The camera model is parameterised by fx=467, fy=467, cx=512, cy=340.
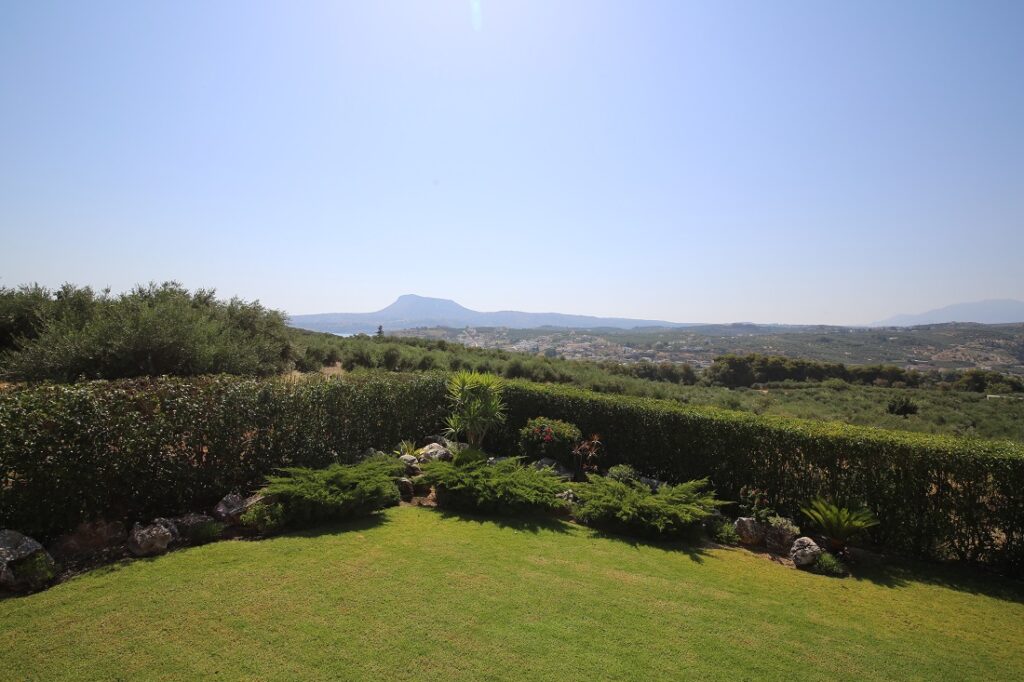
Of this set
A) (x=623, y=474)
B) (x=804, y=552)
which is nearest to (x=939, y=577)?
(x=804, y=552)

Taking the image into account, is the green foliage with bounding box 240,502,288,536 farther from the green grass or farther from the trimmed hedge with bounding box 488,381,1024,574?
the trimmed hedge with bounding box 488,381,1024,574

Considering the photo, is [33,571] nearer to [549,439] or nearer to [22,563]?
[22,563]

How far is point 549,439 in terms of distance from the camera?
10930 mm

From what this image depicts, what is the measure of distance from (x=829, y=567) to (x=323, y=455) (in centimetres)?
859

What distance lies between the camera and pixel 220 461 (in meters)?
7.34

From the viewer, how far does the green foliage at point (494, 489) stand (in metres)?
7.68

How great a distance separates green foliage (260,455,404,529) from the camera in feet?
21.9

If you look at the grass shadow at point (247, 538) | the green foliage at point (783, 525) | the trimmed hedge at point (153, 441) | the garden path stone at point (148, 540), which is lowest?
the green foliage at point (783, 525)

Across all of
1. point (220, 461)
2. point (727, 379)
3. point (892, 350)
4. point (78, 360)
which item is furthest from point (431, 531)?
point (892, 350)

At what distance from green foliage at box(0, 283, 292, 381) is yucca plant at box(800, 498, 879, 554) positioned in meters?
12.4

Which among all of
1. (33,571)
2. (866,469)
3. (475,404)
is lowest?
Result: (33,571)

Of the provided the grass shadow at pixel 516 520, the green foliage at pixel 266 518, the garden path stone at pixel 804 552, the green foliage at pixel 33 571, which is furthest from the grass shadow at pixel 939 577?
the green foliage at pixel 33 571

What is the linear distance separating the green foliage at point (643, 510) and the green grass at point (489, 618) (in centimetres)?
64

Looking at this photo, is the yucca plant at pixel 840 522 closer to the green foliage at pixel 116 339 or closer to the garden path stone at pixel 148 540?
the garden path stone at pixel 148 540
